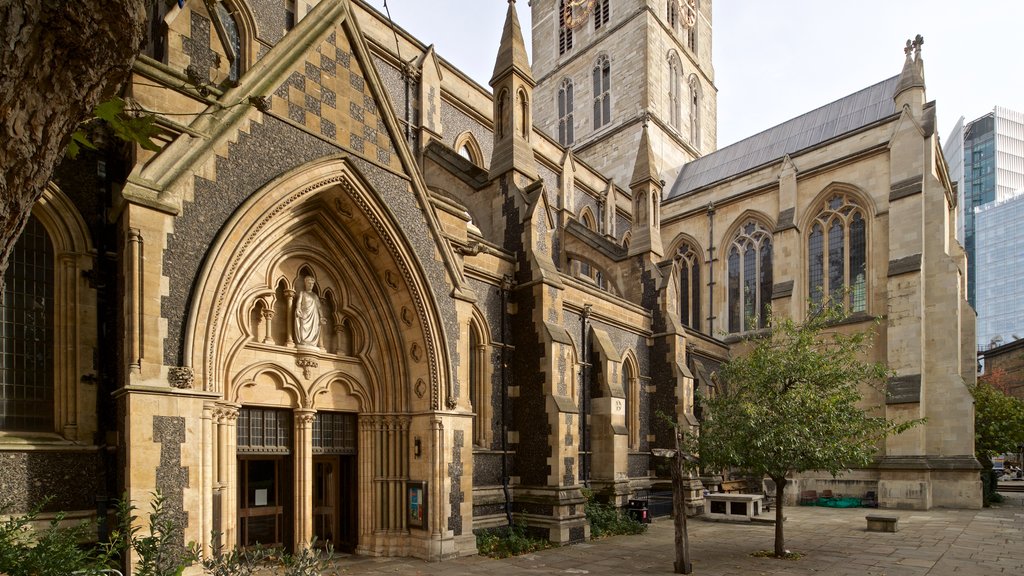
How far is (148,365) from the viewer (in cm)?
754

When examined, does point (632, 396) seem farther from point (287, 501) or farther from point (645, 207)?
point (287, 501)

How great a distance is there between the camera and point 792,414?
37.6 feet

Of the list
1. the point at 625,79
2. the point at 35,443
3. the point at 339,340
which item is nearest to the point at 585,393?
the point at 339,340

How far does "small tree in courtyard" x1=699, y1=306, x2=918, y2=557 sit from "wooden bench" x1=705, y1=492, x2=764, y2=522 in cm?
560

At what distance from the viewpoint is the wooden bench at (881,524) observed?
1508cm

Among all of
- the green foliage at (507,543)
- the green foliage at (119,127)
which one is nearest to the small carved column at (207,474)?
the green foliage at (507,543)

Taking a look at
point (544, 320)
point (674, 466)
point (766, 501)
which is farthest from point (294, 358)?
point (766, 501)

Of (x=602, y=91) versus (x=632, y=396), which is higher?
(x=602, y=91)

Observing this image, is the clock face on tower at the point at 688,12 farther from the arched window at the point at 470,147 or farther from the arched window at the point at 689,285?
the arched window at the point at 470,147

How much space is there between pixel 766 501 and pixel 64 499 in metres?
20.1

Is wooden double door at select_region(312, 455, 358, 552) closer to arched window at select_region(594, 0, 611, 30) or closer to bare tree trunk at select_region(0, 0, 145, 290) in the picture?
bare tree trunk at select_region(0, 0, 145, 290)

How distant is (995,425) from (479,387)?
783 inches

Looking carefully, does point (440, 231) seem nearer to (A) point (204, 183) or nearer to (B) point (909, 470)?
(A) point (204, 183)

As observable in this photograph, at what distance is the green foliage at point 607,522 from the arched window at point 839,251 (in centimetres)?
1390
